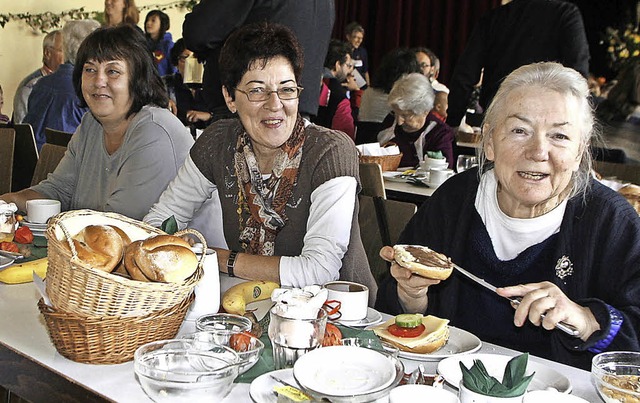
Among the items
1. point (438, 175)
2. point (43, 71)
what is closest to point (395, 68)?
point (438, 175)

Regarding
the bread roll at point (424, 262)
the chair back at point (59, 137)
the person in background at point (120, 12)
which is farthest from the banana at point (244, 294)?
the person in background at point (120, 12)

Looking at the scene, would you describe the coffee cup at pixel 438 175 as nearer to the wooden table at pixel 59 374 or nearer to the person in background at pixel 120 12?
the wooden table at pixel 59 374

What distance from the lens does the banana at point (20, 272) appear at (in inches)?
71.8

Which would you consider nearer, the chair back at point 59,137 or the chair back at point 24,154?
the chair back at point 59,137

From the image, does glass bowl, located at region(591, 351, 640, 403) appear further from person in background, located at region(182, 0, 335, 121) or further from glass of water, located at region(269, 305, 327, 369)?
person in background, located at region(182, 0, 335, 121)

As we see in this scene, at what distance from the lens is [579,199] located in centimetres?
184

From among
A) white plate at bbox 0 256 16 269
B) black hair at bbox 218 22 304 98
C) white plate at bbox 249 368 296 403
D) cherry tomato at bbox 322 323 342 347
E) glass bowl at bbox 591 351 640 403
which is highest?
black hair at bbox 218 22 304 98

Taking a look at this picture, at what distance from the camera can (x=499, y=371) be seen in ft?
4.53

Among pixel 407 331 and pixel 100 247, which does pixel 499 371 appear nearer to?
pixel 407 331

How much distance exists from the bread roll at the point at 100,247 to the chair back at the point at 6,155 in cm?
263

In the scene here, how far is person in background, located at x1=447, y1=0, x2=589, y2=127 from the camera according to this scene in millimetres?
4332

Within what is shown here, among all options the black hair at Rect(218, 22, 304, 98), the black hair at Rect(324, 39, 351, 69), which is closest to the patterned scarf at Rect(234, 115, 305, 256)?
the black hair at Rect(218, 22, 304, 98)

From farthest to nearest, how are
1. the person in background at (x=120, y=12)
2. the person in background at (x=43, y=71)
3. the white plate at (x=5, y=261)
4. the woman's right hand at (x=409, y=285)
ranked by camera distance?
the person in background at (x=120, y=12)
the person in background at (x=43, y=71)
the white plate at (x=5, y=261)
the woman's right hand at (x=409, y=285)

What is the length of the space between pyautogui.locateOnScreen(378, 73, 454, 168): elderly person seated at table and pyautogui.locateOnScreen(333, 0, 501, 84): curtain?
5468 millimetres
